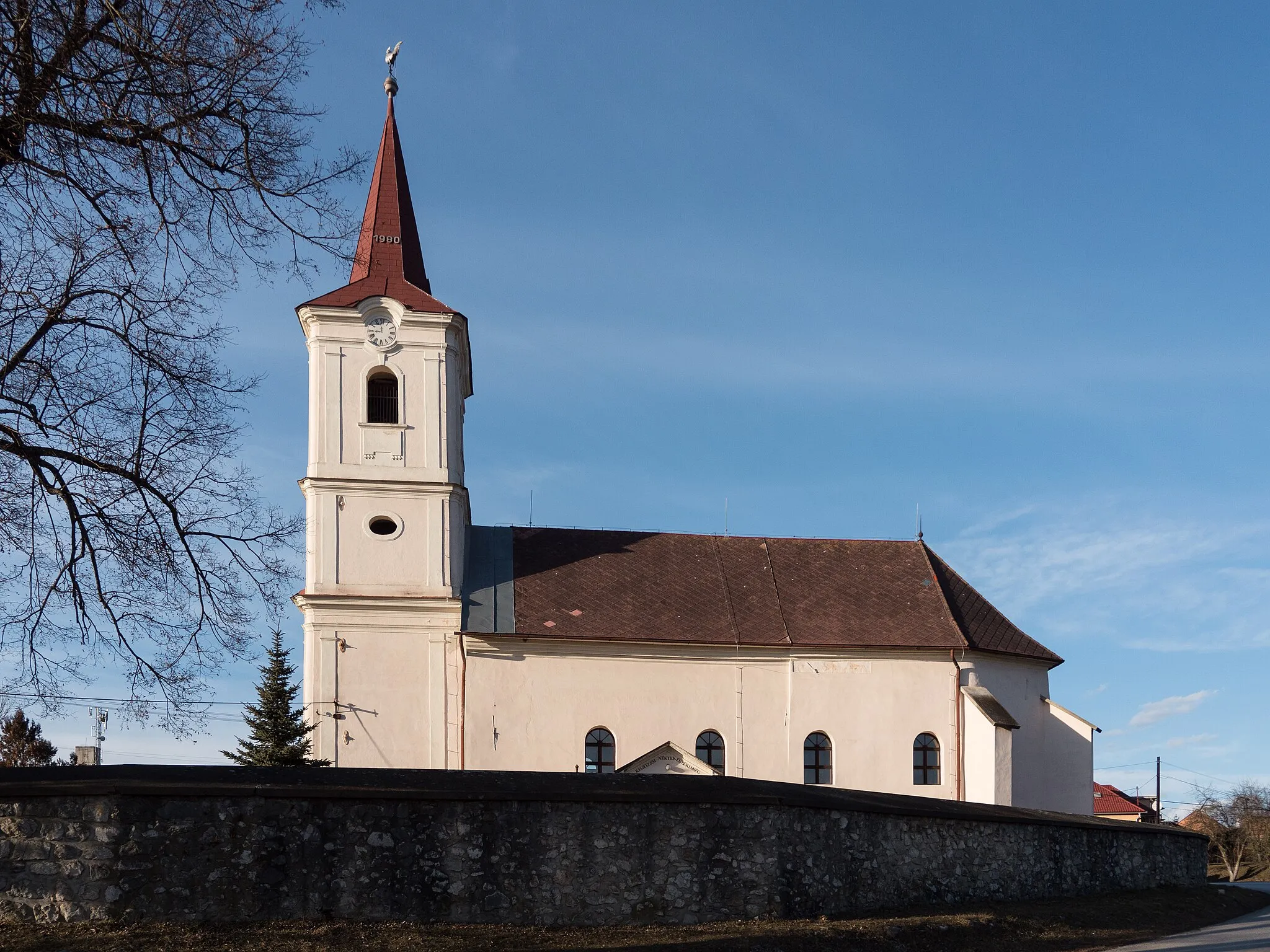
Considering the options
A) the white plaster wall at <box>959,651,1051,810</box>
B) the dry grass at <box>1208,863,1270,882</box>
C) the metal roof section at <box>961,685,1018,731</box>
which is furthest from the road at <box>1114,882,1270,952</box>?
the dry grass at <box>1208,863,1270,882</box>

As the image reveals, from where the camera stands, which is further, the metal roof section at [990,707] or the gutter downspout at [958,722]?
the gutter downspout at [958,722]

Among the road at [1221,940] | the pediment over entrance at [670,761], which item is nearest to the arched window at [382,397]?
the pediment over entrance at [670,761]

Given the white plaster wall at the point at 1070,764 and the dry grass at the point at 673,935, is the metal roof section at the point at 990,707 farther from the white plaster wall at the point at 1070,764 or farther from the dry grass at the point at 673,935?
the dry grass at the point at 673,935

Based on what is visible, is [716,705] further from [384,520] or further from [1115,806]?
[1115,806]

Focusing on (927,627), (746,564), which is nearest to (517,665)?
(746,564)

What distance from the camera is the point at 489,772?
52.5 ft

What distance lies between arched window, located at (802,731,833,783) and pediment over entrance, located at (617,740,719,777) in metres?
2.54

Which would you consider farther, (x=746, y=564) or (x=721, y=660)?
(x=746, y=564)

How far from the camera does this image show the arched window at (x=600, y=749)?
99.3ft

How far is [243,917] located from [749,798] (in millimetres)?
5833

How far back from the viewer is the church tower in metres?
29.7

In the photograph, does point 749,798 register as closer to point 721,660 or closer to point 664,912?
point 664,912

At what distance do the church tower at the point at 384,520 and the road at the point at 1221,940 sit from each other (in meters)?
15.8

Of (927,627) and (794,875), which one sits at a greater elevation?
(927,627)
